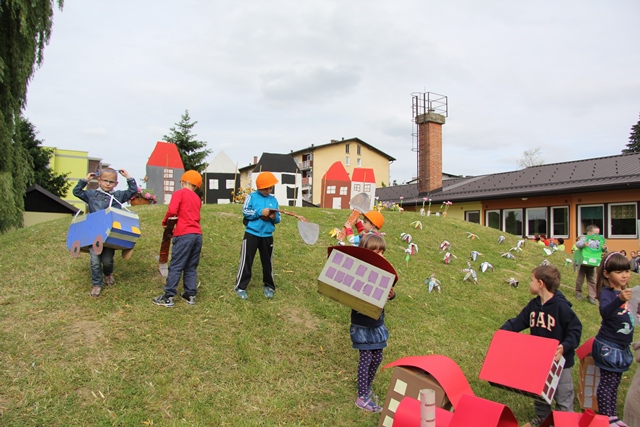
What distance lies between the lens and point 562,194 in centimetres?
2250

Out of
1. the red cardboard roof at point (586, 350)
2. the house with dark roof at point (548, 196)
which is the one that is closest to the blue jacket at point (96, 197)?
the red cardboard roof at point (586, 350)

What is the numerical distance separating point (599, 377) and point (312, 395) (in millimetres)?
2723

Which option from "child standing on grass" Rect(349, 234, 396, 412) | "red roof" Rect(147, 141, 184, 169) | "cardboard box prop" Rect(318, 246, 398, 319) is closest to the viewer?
"cardboard box prop" Rect(318, 246, 398, 319)

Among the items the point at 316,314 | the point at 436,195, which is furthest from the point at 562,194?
the point at 316,314

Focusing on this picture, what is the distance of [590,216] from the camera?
2155cm

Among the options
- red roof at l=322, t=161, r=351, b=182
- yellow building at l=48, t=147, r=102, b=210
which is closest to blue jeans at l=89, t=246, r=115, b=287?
red roof at l=322, t=161, r=351, b=182

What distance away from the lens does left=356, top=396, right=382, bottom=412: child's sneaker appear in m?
4.42

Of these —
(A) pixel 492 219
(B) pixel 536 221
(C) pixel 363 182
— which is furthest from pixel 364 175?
(A) pixel 492 219

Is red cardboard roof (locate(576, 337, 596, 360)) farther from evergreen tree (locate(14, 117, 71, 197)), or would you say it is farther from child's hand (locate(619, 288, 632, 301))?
evergreen tree (locate(14, 117, 71, 197))

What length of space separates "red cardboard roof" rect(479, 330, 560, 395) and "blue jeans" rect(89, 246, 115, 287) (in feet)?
15.9

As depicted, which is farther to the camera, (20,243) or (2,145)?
Result: (2,145)

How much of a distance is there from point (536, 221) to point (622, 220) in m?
4.15

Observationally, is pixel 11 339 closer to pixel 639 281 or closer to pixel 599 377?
pixel 599 377

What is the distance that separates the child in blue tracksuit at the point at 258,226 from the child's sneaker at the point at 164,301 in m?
0.99
